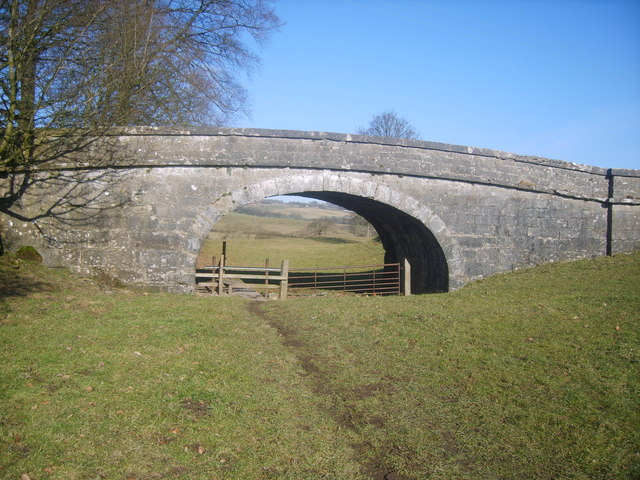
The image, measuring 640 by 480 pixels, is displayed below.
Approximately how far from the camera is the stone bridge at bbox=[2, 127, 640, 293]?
11.3m

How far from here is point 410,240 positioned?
14.6 metres

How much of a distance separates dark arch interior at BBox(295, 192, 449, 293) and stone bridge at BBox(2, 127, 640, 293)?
6cm

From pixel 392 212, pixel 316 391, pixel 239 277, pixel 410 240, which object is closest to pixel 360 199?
pixel 392 212

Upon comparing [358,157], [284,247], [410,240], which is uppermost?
[358,157]

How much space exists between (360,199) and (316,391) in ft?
25.6

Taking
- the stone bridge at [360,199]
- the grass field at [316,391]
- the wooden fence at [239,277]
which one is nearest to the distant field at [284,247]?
the stone bridge at [360,199]

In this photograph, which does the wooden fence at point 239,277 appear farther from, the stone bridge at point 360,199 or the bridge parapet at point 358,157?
the bridge parapet at point 358,157

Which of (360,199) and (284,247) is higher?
(360,199)

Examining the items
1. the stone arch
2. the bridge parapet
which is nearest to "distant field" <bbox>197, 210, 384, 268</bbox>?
the stone arch

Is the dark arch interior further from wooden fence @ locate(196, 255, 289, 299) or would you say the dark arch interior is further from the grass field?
the grass field

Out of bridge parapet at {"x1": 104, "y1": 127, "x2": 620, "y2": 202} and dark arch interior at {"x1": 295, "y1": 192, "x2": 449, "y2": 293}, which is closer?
bridge parapet at {"x1": 104, "y1": 127, "x2": 620, "y2": 202}

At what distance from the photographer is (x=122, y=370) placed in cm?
571

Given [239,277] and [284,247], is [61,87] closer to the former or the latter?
[239,277]

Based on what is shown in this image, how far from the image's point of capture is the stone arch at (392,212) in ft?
38.4
